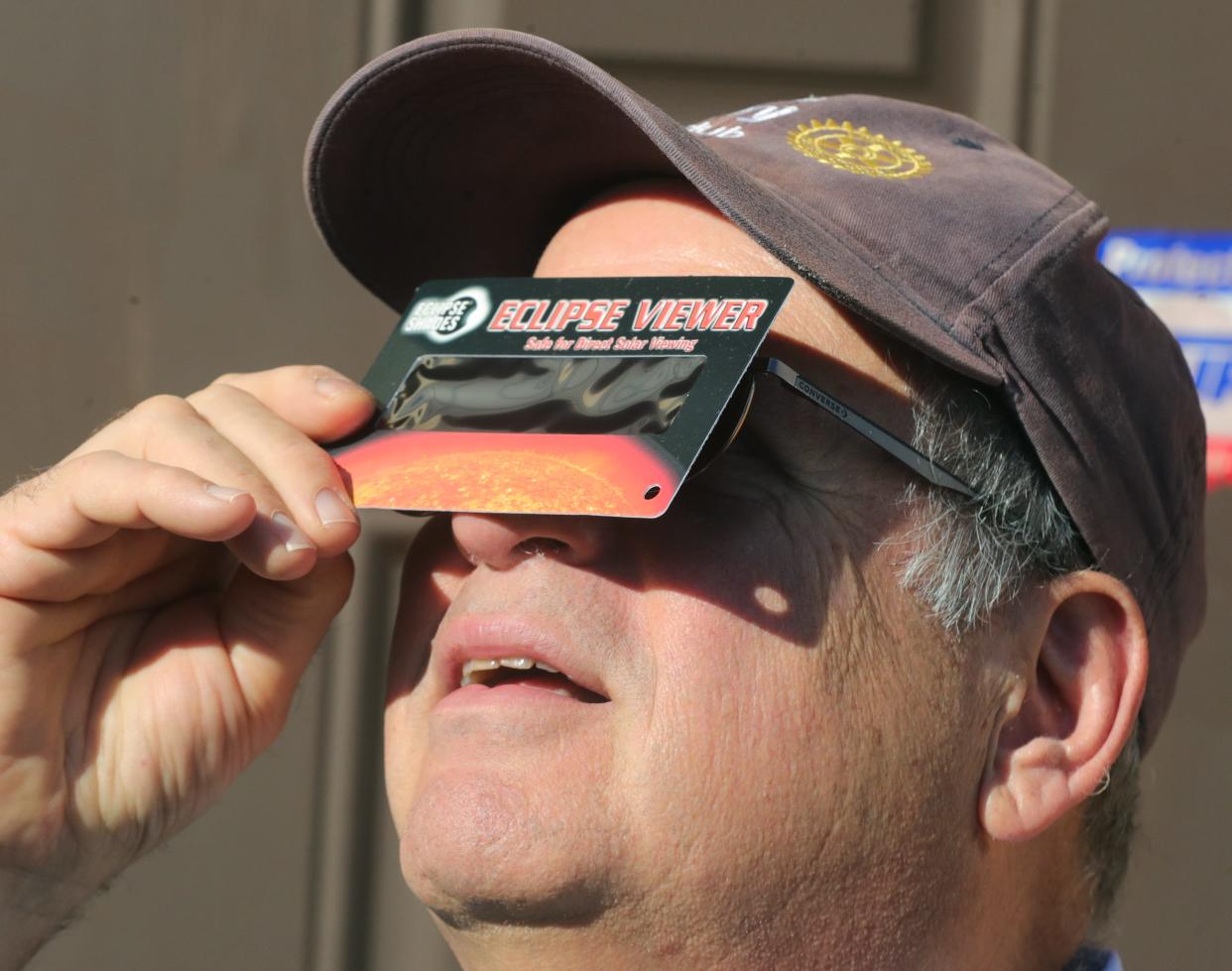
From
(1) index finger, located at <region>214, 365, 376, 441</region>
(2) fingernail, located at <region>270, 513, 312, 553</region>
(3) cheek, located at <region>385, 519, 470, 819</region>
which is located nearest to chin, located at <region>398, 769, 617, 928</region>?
(3) cheek, located at <region>385, 519, 470, 819</region>

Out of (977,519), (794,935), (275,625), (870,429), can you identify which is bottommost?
(794,935)

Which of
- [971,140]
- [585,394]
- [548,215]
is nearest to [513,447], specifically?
[585,394]

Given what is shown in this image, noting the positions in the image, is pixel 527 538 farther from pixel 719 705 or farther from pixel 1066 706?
pixel 1066 706

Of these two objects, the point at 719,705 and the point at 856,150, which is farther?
the point at 856,150

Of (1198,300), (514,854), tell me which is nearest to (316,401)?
(514,854)

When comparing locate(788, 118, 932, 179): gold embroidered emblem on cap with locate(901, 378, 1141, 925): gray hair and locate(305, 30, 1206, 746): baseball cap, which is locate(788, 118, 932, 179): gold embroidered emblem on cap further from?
locate(901, 378, 1141, 925): gray hair

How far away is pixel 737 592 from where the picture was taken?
1229 mm

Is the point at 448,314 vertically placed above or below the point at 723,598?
above

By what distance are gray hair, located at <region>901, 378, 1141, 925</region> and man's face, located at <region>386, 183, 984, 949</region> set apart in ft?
0.09

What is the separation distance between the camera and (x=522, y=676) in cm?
131

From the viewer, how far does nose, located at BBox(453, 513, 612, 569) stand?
1235 millimetres

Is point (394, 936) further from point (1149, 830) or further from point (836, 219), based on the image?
point (836, 219)

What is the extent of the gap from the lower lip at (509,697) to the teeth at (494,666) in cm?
2

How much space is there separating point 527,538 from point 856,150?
54cm
